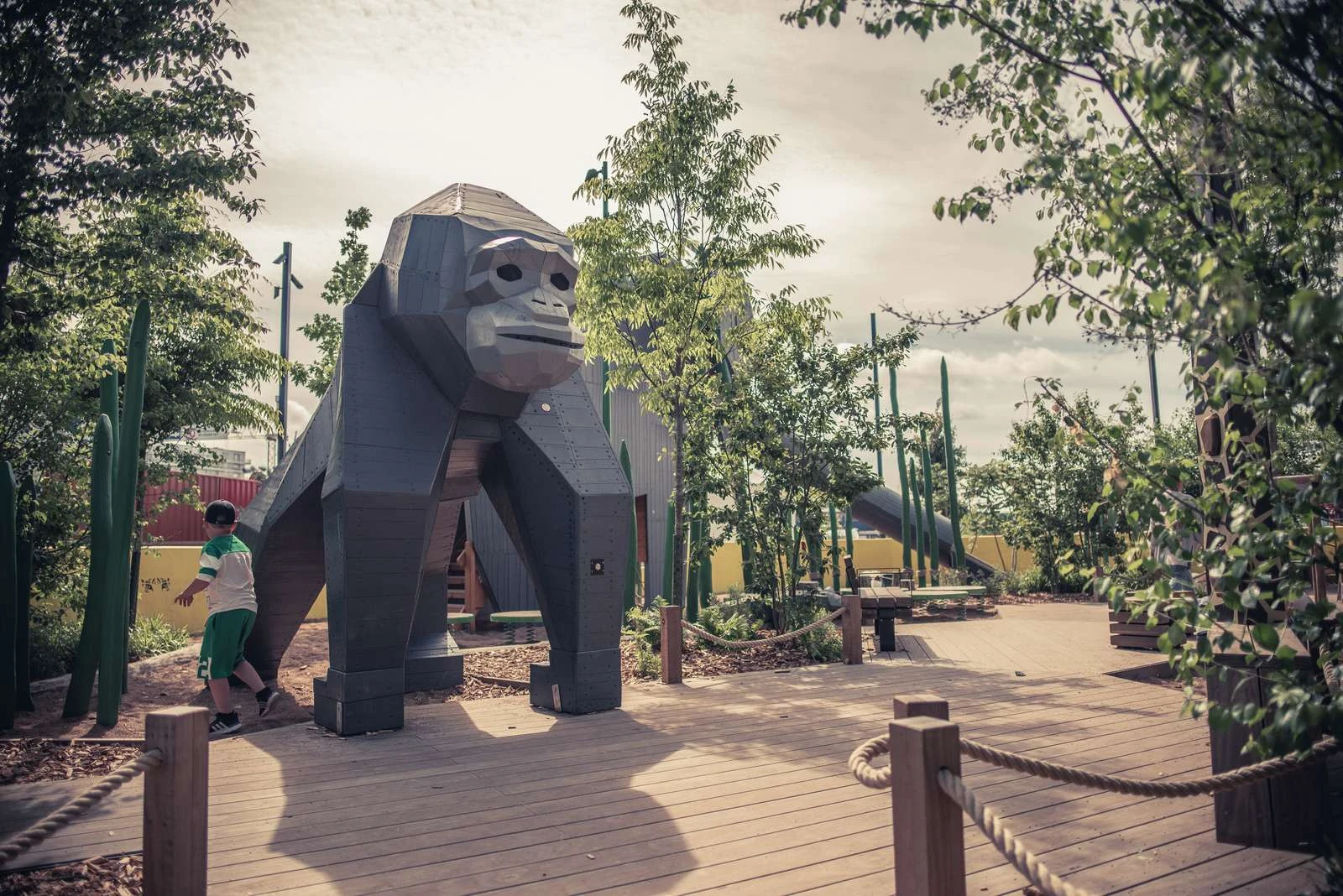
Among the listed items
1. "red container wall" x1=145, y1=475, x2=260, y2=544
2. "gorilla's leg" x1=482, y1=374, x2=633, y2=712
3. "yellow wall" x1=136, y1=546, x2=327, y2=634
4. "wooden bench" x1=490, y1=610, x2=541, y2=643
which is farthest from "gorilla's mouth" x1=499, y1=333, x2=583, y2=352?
"red container wall" x1=145, y1=475, x2=260, y2=544

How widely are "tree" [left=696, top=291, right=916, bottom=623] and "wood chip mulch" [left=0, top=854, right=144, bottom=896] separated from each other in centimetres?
704

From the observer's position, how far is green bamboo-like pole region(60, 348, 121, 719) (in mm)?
5773

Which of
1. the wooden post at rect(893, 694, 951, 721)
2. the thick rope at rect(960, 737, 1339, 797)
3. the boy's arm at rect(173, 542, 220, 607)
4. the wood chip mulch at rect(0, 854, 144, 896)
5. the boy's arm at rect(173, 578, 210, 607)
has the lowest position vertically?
the wood chip mulch at rect(0, 854, 144, 896)

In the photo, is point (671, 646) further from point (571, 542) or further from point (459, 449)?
point (459, 449)

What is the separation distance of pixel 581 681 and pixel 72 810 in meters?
3.95

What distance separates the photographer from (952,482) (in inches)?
756

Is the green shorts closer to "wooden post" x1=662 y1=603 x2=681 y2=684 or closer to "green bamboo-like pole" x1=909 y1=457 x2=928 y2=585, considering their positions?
"wooden post" x1=662 y1=603 x2=681 y2=684

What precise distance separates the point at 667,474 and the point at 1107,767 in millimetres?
12887

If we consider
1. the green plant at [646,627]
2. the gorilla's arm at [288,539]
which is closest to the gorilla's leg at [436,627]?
the gorilla's arm at [288,539]

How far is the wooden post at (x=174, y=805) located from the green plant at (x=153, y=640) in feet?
24.0

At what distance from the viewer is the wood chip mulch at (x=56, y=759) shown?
471 cm

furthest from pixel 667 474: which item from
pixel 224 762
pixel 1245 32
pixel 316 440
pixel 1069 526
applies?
pixel 1245 32

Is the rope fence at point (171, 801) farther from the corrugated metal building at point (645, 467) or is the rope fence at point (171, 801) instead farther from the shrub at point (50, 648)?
the corrugated metal building at point (645, 467)

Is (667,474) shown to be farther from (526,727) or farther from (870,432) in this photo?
(526,727)
